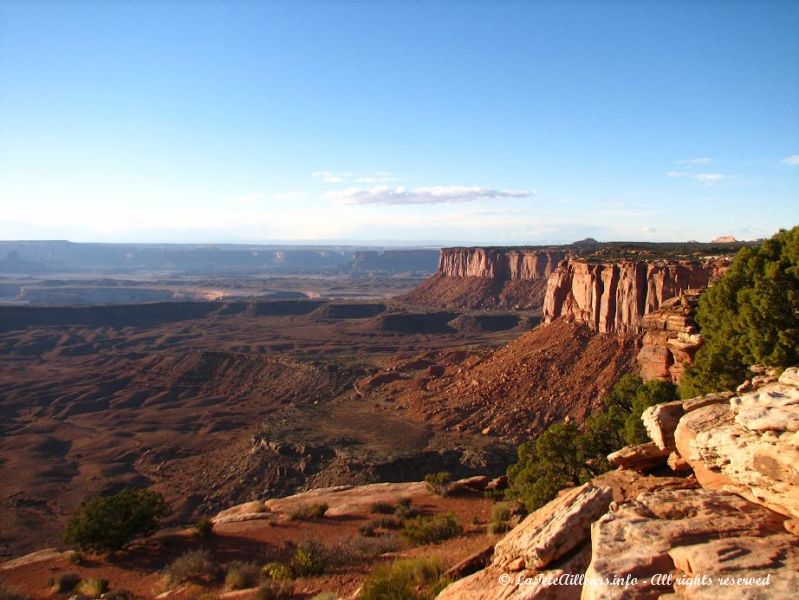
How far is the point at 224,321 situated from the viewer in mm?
120500

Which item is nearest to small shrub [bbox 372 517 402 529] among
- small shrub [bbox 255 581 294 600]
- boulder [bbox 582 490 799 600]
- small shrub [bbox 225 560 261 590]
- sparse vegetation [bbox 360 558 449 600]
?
small shrub [bbox 225 560 261 590]

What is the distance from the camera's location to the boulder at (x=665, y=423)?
1226cm

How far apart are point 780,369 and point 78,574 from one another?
74.1 ft

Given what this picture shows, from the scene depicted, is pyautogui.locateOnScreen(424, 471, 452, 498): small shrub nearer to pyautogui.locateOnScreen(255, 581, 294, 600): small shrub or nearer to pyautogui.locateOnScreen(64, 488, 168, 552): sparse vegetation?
pyautogui.locateOnScreen(255, 581, 294, 600): small shrub

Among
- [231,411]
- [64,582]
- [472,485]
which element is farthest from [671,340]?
[231,411]

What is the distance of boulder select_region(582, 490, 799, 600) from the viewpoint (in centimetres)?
767

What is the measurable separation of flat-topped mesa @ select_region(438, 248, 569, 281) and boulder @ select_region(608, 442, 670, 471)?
9596 cm

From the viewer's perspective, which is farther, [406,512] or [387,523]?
[406,512]

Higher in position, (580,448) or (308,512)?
(580,448)

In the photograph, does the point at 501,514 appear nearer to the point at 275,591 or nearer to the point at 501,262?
the point at 275,591

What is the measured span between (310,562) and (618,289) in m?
35.2

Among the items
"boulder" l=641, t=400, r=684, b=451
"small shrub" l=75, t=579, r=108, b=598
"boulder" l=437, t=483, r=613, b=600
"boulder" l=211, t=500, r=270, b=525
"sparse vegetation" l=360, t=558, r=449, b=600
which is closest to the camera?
"boulder" l=437, t=483, r=613, b=600

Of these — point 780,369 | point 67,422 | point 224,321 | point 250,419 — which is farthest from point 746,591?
point 224,321

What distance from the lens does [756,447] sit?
352 inches
